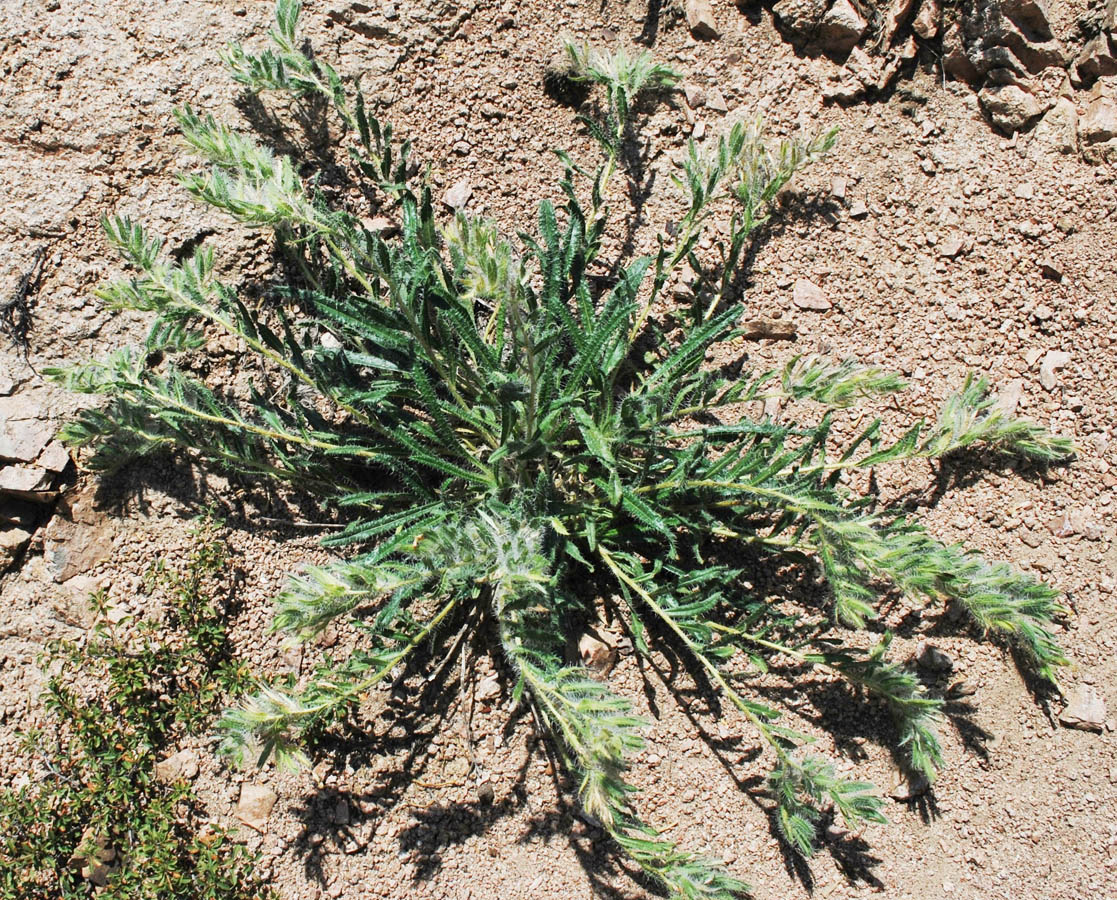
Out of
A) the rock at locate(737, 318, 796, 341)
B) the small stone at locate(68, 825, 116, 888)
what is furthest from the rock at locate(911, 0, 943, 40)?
the small stone at locate(68, 825, 116, 888)

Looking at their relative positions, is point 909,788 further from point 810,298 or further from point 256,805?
point 256,805

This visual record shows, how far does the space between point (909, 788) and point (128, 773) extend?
9.19ft

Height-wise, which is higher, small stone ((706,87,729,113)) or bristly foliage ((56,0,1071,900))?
small stone ((706,87,729,113))

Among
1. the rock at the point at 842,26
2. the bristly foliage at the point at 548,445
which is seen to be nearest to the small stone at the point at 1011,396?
the bristly foliage at the point at 548,445

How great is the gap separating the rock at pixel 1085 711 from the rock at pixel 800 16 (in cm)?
281

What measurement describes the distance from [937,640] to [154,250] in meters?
3.13

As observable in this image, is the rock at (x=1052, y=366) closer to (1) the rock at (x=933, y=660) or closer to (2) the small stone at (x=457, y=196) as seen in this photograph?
(1) the rock at (x=933, y=660)

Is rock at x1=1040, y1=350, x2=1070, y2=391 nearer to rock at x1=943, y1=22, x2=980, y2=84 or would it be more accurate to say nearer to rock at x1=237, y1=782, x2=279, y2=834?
rock at x1=943, y1=22, x2=980, y2=84

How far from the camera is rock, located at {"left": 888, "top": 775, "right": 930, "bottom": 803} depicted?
3.23 metres

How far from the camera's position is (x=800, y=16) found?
144 inches

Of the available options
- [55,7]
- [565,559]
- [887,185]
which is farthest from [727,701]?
[55,7]

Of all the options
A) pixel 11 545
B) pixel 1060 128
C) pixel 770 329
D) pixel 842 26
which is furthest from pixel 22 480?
pixel 1060 128

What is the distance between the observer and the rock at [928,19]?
3619 millimetres

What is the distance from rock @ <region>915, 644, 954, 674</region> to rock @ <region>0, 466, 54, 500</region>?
130 inches
